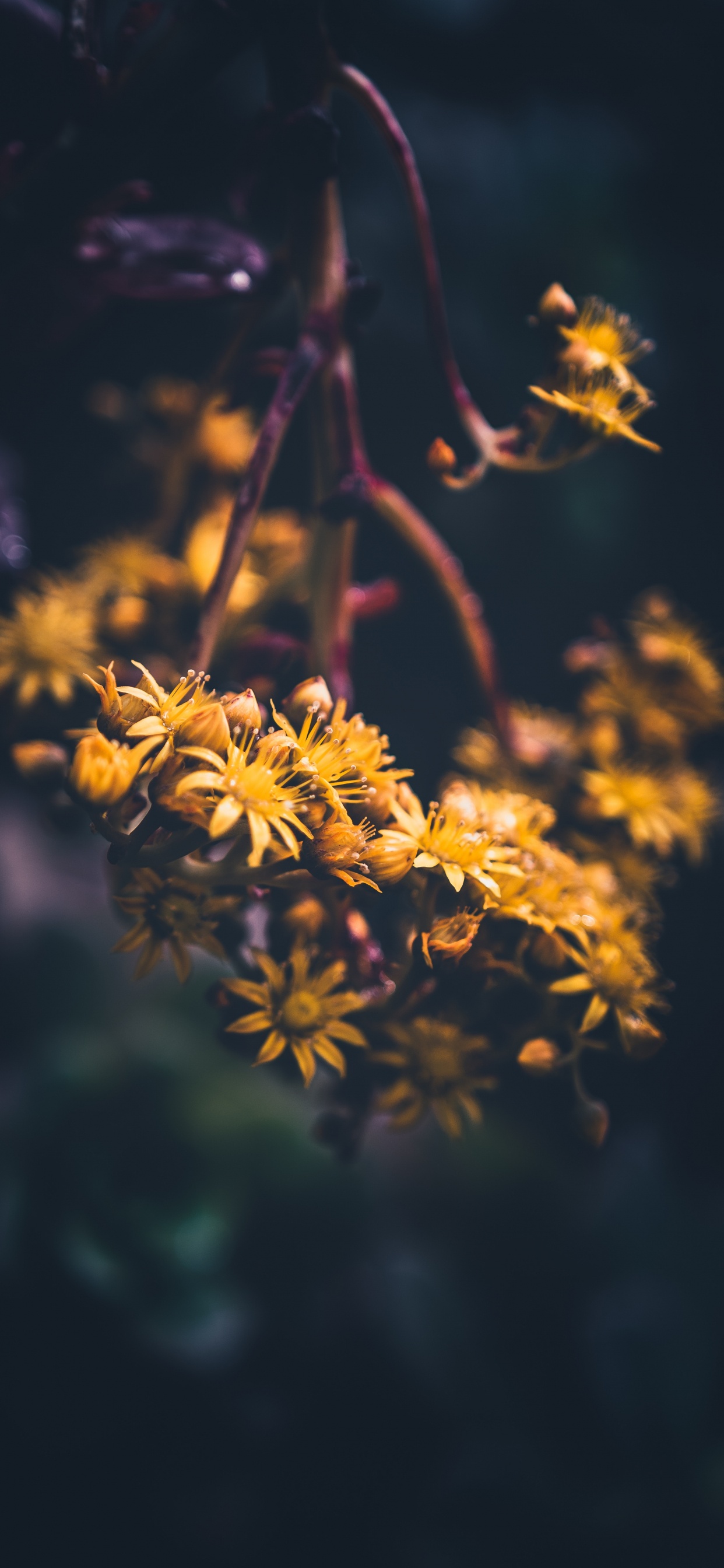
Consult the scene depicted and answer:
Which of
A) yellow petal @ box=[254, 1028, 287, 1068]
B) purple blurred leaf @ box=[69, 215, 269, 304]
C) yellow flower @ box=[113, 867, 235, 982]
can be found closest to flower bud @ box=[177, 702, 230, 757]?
yellow flower @ box=[113, 867, 235, 982]

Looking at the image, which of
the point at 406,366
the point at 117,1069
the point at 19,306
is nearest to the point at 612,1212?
the point at 117,1069

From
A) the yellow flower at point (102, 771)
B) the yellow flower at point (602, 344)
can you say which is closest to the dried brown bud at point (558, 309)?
the yellow flower at point (602, 344)

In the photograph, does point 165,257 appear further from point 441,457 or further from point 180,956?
point 180,956

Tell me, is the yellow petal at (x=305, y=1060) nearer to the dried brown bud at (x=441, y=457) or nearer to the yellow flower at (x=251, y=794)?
the yellow flower at (x=251, y=794)

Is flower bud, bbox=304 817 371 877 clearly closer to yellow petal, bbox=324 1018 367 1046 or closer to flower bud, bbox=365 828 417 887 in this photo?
flower bud, bbox=365 828 417 887

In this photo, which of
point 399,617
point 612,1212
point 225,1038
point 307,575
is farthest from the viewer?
point 612,1212

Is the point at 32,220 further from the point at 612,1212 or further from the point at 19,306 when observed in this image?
the point at 612,1212

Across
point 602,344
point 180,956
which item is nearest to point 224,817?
point 180,956
